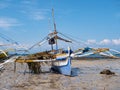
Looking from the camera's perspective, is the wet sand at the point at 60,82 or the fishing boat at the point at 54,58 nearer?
the wet sand at the point at 60,82

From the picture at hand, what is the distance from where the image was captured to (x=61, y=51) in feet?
98.0

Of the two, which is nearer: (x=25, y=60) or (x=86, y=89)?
(x=86, y=89)

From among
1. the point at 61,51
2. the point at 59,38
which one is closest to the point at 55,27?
the point at 59,38

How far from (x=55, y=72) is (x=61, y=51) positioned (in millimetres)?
3673

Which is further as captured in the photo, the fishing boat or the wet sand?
the fishing boat

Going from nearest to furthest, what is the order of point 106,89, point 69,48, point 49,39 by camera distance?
1. point 106,89
2. point 69,48
3. point 49,39

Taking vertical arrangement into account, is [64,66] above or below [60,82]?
above

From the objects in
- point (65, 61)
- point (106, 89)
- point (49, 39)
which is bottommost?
point (106, 89)

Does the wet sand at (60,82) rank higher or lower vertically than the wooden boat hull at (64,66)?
lower

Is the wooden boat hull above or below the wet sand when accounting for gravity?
above

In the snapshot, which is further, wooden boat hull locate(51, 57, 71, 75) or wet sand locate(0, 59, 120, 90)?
wooden boat hull locate(51, 57, 71, 75)

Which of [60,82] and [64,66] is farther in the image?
[64,66]

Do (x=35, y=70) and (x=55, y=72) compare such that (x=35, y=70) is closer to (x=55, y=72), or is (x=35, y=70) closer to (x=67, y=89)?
(x=55, y=72)

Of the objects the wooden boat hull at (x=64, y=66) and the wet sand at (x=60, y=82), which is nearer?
the wet sand at (x=60, y=82)
